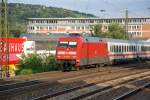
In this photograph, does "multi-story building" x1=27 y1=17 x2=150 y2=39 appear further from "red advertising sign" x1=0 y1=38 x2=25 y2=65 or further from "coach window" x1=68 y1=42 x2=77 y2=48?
"coach window" x1=68 y1=42 x2=77 y2=48

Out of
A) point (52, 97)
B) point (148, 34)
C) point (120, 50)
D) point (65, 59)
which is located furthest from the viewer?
point (148, 34)

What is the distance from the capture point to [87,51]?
38.0 metres

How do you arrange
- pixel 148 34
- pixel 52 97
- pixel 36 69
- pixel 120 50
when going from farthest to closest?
pixel 148 34, pixel 120 50, pixel 36 69, pixel 52 97

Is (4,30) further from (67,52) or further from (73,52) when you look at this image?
(73,52)

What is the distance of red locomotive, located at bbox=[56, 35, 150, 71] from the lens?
36.1m

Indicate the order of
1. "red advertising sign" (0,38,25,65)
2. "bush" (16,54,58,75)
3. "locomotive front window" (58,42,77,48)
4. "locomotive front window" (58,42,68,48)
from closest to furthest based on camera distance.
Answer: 1. "red advertising sign" (0,38,25,65)
2. "locomotive front window" (58,42,77,48)
3. "locomotive front window" (58,42,68,48)
4. "bush" (16,54,58,75)

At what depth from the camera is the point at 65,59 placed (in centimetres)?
3628

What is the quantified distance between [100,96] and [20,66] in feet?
76.8

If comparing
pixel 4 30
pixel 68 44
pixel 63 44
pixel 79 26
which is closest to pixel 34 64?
pixel 63 44

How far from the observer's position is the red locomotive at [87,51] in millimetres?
36125

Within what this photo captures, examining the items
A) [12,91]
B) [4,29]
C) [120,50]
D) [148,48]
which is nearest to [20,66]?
[4,29]

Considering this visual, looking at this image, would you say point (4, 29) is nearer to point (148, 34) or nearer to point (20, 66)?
point (20, 66)

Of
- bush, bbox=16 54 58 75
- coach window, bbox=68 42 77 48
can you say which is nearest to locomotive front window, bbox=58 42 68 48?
A: coach window, bbox=68 42 77 48

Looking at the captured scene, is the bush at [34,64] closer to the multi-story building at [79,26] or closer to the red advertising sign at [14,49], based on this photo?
the red advertising sign at [14,49]
